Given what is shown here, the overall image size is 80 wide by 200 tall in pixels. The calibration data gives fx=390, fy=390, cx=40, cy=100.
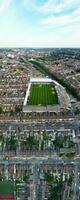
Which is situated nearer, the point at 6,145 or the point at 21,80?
the point at 6,145

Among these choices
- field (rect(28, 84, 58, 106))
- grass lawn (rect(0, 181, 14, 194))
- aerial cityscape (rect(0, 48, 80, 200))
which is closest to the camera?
grass lawn (rect(0, 181, 14, 194))

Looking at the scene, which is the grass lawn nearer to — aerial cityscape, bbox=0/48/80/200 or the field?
aerial cityscape, bbox=0/48/80/200

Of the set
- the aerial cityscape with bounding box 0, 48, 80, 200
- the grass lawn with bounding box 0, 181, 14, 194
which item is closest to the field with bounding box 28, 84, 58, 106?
the aerial cityscape with bounding box 0, 48, 80, 200

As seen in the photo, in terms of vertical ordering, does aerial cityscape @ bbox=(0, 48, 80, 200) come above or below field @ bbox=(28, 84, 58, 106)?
below

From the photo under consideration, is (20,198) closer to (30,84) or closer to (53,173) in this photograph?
(53,173)

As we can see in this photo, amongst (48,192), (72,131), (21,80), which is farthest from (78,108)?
(21,80)

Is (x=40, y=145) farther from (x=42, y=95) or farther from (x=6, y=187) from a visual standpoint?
(x=42, y=95)

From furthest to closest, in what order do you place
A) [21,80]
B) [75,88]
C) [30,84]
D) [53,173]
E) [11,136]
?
1. [21,80]
2. [30,84]
3. [75,88]
4. [11,136]
5. [53,173]
